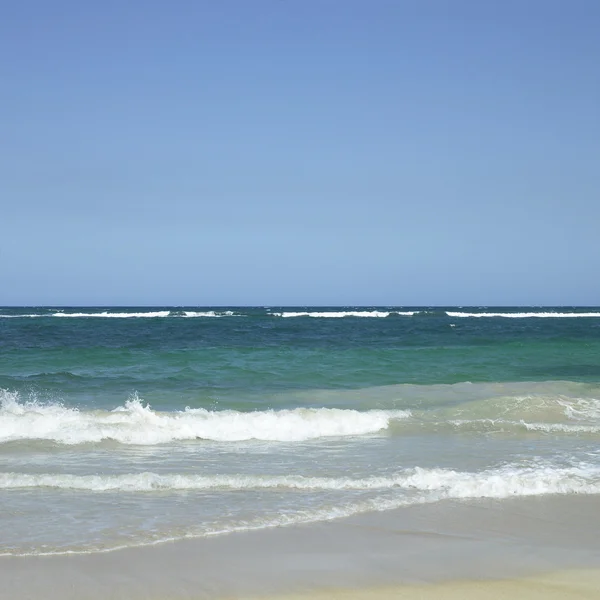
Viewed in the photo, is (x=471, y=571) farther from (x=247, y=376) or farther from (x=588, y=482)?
(x=247, y=376)

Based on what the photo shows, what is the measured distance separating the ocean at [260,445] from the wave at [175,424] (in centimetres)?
3

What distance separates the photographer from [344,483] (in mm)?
7277

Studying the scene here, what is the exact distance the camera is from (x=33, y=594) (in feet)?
14.6

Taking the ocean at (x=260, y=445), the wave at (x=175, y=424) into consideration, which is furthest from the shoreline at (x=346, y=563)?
the wave at (x=175, y=424)

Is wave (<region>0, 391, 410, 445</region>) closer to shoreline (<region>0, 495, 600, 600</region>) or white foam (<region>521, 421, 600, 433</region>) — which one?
white foam (<region>521, 421, 600, 433</region>)

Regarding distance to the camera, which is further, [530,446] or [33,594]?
[530,446]

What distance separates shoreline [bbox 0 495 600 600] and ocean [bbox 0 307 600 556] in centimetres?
31

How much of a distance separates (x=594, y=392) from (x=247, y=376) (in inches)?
317

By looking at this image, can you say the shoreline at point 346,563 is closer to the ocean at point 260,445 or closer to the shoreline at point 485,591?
the shoreline at point 485,591

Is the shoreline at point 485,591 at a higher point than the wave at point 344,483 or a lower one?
lower

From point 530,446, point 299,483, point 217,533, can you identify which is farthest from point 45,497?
point 530,446

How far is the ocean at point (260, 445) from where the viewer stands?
6270 mm

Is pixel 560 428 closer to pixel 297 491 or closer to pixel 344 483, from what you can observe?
pixel 344 483

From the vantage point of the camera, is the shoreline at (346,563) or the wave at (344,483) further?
the wave at (344,483)
